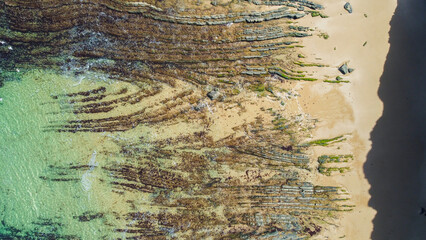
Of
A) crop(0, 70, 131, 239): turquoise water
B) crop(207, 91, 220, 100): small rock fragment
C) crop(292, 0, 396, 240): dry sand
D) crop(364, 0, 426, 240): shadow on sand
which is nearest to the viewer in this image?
crop(364, 0, 426, 240): shadow on sand

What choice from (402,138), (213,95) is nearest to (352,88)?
(402,138)

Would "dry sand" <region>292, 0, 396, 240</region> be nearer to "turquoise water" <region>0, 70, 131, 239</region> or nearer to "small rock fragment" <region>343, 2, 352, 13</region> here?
"small rock fragment" <region>343, 2, 352, 13</region>

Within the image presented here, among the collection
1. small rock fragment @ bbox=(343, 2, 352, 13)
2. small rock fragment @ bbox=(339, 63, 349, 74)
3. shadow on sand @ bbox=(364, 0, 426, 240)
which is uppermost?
small rock fragment @ bbox=(343, 2, 352, 13)

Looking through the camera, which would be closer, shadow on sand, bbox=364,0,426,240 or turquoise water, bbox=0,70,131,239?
shadow on sand, bbox=364,0,426,240

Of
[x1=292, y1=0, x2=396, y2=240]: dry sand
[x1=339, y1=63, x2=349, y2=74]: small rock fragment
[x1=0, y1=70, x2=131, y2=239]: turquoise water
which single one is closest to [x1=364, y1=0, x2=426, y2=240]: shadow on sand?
[x1=292, y1=0, x2=396, y2=240]: dry sand

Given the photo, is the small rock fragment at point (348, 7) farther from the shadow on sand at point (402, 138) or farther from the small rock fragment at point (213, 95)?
the small rock fragment at point (213, 95)

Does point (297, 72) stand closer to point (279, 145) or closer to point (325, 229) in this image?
point (279, 145)

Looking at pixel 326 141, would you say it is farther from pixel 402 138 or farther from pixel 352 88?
pixel 402 138
